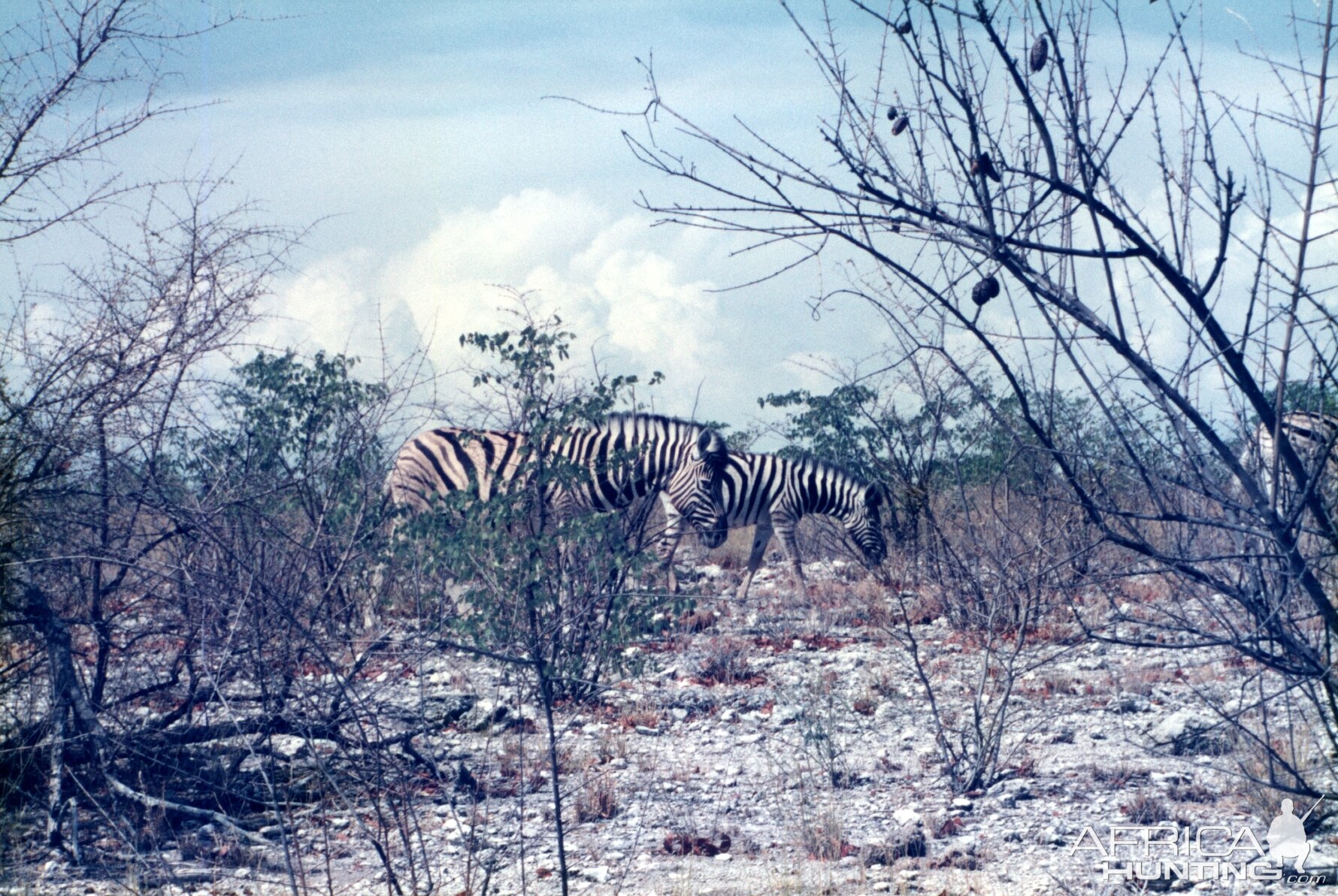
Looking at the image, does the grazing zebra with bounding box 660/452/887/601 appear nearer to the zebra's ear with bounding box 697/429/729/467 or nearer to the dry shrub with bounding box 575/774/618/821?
the zebra's ear with bounding box 697/429/729/467

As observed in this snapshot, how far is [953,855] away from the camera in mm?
4223

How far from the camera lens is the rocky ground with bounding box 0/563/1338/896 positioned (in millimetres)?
3943

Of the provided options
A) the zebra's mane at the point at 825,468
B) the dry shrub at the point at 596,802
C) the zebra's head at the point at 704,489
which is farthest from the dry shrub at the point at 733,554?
the dry shrub at the point at 596,802

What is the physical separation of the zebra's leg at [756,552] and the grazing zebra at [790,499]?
Result: 0.4 inches

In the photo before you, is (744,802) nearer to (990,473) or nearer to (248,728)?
(248,728)

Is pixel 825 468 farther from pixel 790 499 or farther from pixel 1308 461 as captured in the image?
pixel 1308 461

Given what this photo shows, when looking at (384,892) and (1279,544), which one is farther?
(384,892)

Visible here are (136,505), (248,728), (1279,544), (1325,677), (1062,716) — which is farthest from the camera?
(1062,716)

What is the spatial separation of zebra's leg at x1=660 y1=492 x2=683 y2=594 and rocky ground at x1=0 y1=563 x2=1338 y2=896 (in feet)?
5.40

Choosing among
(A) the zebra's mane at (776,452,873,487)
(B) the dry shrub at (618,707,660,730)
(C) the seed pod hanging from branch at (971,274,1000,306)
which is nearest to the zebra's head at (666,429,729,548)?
(A) the zebra's mane at (776,452,873,487)

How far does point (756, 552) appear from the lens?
37.1ft

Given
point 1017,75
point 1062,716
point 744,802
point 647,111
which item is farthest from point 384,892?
point 1062,716

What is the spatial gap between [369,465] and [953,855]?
146 inches

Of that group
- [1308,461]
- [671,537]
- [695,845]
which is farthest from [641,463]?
[1308,461]
